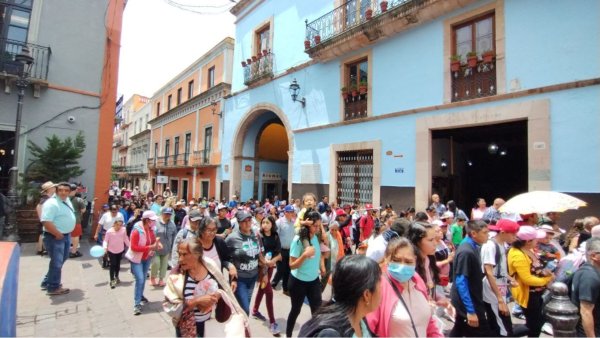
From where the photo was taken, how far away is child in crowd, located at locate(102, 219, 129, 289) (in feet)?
19.3

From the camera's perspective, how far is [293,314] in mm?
3746

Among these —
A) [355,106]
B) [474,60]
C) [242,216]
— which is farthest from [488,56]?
[242,216]

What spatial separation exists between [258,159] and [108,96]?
25.1 feet

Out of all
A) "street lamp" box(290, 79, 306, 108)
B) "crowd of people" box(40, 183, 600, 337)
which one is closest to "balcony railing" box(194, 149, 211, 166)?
"street lamp" box(290, 79, 306, 108)

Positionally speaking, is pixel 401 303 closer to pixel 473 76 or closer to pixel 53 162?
pixel 473 76

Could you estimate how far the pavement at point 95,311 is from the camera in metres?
4.05

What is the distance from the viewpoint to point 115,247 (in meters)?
5.92

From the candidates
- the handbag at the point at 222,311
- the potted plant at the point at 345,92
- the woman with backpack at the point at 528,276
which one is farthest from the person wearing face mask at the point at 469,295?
the potted plant at the point at 345,92

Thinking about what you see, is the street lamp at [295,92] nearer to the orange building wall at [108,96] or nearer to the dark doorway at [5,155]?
the orange building wall at [108,96]

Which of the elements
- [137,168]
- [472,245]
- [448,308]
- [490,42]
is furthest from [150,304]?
[137,168]

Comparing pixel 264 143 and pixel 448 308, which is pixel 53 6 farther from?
pixel 448 308

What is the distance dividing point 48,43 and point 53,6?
1.35 m

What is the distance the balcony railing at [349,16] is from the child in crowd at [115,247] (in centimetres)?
880

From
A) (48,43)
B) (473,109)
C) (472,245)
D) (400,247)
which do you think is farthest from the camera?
(48,43)
